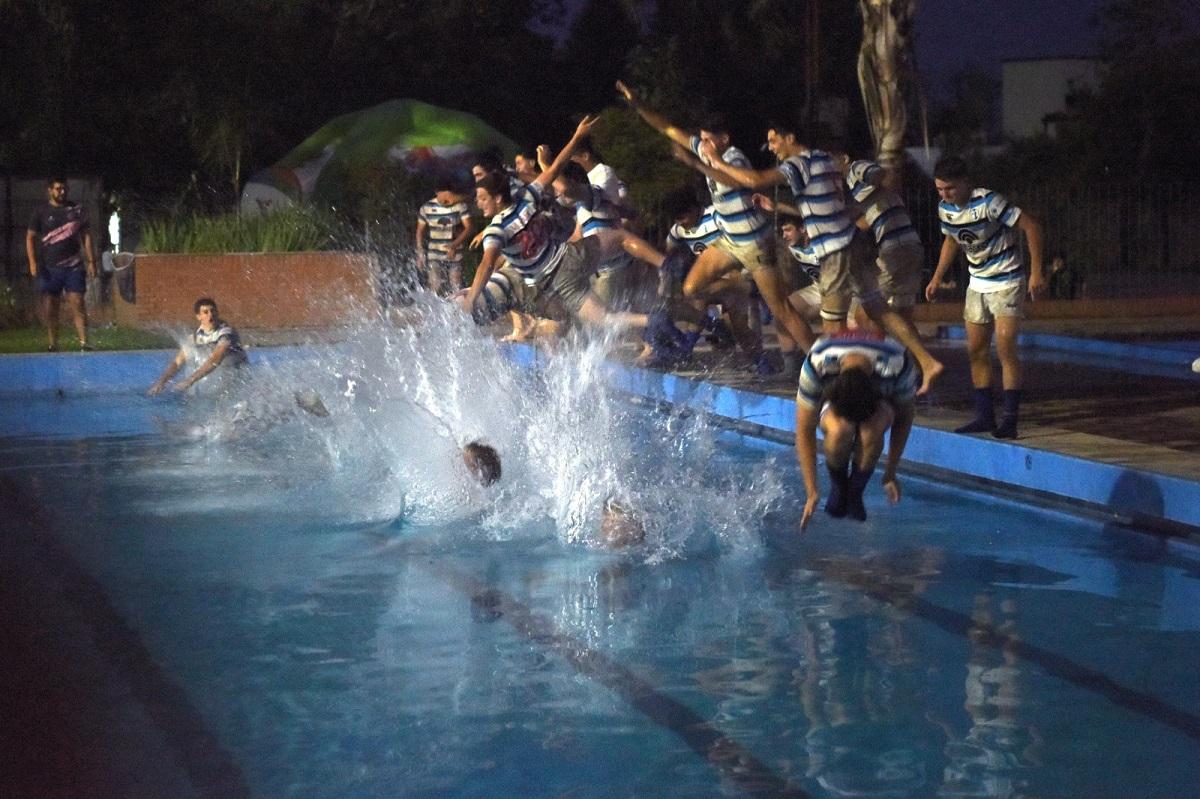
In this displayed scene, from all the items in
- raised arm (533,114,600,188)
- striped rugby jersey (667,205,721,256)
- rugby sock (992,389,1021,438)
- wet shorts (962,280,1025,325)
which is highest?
raised arm (533,114,600,188)

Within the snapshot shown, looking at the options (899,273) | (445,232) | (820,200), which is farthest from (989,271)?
(445,232)

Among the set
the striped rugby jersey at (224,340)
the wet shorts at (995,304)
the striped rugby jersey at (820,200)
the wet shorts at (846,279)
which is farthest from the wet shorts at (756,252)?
the striped rugby jersey at (224,340)

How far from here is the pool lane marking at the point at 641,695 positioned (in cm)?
490

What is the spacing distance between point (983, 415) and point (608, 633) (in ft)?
13.1

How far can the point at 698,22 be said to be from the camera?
101 ft

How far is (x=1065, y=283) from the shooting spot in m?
22.2

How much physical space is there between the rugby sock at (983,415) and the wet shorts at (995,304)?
405 mm

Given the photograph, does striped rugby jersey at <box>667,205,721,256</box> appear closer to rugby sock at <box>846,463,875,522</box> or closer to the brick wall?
rugby sock at <box>846,463,875,522</box>

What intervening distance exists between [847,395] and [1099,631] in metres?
1.38

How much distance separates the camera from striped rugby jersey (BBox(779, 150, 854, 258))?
10.0m

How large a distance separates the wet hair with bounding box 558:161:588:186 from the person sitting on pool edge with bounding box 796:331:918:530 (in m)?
5.63

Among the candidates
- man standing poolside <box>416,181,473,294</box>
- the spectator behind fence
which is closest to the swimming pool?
man standing poolside <box>416,181,473,294</box>

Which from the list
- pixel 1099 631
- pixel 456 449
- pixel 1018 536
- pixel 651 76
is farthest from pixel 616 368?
pixel 651 76

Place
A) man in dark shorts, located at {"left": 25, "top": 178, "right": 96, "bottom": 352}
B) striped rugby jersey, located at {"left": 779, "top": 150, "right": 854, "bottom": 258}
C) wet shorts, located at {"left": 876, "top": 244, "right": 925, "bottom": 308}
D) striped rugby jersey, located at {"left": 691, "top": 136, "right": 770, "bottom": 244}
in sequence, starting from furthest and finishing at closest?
man in dark shorts, located at {"left": 25, "top": 178, "right": 96, "bottom": 352}, striped rugby jersey, located at {"left": 691, "top": 136, "right": 770, "bottom": 244}, wet shorts, located at {"left": 876, "top": 244, "right": 925, "bottom": 308}, striped rugby jersey, located at {"left": 779, "top": 150, "right": 854, "bottom": 258}
